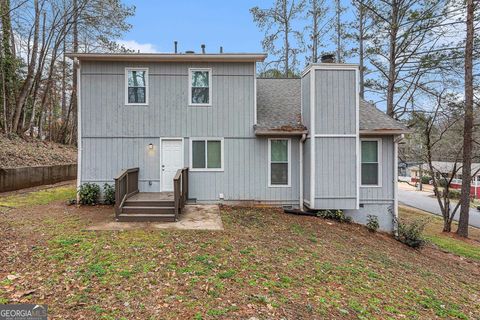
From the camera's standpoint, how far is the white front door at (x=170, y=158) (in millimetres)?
9242

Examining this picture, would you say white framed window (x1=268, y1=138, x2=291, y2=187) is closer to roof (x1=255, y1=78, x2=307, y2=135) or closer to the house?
the house

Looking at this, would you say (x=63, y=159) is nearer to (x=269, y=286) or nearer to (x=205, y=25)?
(x=205, y=25)

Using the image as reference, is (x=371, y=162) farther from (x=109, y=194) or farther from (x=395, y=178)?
(x=109, y=194)

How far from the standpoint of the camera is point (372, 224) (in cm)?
907

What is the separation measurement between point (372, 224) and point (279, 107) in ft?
17.2

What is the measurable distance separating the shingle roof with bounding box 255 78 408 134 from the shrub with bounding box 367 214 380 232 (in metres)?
2.95

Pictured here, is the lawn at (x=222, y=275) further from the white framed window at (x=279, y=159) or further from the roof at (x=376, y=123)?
the roof at (x=376, y=123)

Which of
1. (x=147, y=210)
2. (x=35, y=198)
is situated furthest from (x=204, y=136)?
(x=35, y=198)

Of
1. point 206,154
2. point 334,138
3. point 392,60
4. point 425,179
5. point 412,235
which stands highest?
point 392,60

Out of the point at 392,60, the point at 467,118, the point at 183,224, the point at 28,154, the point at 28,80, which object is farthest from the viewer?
the point at 28,80

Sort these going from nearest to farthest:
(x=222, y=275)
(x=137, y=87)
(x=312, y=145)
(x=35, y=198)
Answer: (x=222, y=275), (x=312, y=145), (x=137, y=87), (x=35, y=198)

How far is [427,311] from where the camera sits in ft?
14.0

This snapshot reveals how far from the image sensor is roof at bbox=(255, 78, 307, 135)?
907 cm

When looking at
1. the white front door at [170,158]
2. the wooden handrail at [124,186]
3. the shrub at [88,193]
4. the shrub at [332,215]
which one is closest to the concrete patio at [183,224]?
the wooden handrail at [124,186]
